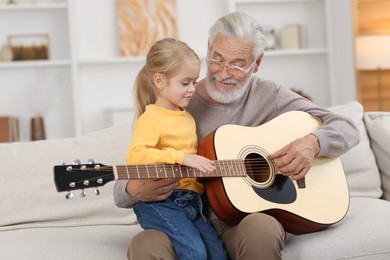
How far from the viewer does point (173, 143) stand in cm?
220

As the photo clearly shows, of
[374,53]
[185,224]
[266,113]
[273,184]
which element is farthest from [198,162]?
[374,53]

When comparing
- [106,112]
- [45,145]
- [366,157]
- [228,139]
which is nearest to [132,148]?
[228,139]

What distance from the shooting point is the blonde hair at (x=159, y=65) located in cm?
221

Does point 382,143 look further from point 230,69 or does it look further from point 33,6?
point 33,6

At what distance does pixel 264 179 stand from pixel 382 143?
74 centimetres

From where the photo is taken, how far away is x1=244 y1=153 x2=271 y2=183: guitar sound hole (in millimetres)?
2262

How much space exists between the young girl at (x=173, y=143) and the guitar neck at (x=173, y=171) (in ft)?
0.09

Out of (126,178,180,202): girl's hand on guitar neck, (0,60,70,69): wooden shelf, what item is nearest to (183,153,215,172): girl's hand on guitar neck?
(126,178,180,202): girl's hand on guitar neck

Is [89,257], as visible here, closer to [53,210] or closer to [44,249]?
[44,249]

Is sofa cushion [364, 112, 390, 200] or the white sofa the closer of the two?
the white sofa

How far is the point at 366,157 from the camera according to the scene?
2.82m

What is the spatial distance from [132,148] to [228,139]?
326mm

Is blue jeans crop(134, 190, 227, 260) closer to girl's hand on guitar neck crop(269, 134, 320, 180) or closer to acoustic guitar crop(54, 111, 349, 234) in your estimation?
acoustic guitar crop(54, 111, 349, 234)

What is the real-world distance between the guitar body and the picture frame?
3.11 meters
